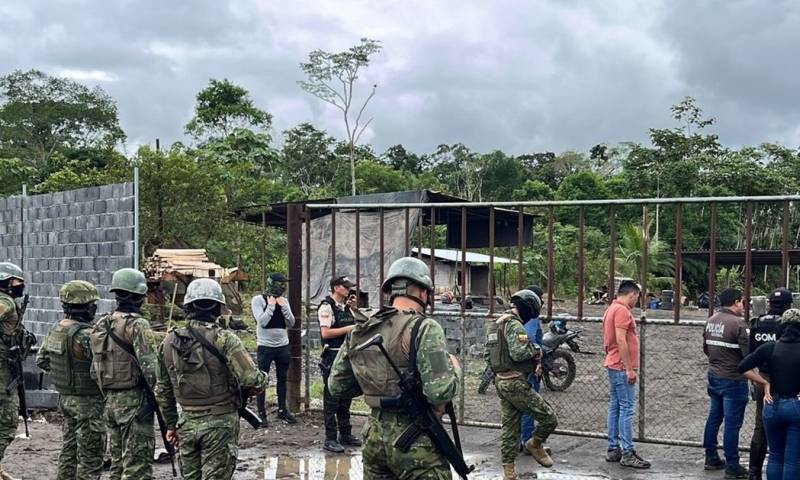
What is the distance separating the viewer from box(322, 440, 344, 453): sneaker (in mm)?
7929

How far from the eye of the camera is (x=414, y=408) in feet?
13.8

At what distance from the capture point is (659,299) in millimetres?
27203

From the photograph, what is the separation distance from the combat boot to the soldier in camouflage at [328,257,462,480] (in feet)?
10.1

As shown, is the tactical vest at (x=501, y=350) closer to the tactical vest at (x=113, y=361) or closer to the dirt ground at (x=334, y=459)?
the dirt ground at (x=334, y=459)

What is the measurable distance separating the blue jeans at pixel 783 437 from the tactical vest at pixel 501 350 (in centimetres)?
188

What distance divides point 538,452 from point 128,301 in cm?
376

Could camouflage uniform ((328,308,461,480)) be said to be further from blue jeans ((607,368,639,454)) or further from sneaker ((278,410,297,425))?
sneaker ((278,410,297,425))

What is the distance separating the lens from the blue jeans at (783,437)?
577cm

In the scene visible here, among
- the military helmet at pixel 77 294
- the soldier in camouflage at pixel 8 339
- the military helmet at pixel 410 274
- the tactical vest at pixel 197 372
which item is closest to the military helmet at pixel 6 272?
the soldier in camouflage at pixel 8 339

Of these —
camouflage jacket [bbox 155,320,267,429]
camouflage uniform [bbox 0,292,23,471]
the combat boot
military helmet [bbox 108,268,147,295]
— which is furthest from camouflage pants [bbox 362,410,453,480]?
camouflage uniform [bbox 0,292,23,471]

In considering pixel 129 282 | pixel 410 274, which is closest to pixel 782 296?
pixel 410 274

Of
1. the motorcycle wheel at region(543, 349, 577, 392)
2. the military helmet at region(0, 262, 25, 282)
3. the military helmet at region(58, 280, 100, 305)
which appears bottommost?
the motorcycle wheel at region(543, 349, 577, 392)

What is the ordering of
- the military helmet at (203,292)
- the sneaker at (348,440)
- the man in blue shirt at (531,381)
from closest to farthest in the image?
the military helmet at (203,292) < the man in blue shirt at (531,381) < the sneaker at (348,440)

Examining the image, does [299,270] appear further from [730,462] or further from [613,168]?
[613,168]
